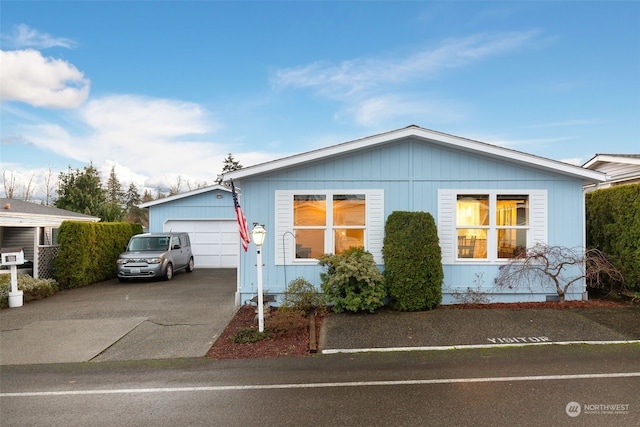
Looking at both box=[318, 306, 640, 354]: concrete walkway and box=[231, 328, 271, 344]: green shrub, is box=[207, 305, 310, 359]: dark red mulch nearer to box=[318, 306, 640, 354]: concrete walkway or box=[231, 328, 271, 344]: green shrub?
box=[231, 328, 271, 344]: green shrub

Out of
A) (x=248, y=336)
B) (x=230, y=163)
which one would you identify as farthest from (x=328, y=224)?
(x=230, y=163)

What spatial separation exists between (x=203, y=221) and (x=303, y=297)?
10.6 m

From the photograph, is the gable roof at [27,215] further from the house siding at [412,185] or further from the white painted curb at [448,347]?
the white painted curb at [448,347]

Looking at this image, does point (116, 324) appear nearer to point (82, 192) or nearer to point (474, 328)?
point (474, 328)

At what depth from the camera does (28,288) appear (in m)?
9.73

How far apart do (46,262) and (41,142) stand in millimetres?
10467

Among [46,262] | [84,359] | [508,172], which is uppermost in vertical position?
[508,172]

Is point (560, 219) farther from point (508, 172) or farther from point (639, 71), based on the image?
point (639, 71)

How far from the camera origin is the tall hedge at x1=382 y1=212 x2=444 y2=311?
7.37 meters

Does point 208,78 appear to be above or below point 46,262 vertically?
above

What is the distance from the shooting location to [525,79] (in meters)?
12.9

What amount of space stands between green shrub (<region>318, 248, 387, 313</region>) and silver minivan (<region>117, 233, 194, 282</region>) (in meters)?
8.02

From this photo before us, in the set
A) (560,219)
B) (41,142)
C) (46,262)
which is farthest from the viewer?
(41,142)

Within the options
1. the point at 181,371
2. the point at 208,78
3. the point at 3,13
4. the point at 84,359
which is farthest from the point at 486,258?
the point at 3,13
